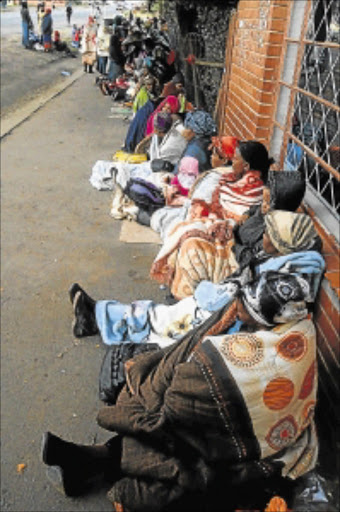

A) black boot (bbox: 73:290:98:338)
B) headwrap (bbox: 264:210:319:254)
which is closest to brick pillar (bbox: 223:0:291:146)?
headwrap (bbox: 264:210:319:254)

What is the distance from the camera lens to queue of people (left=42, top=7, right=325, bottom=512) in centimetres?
167

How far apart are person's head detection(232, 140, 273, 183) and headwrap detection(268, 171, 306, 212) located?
581 mm

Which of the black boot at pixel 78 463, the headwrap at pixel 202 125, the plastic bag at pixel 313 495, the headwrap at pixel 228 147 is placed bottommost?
the black boot at pixel 78 463

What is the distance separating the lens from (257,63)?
149 inches

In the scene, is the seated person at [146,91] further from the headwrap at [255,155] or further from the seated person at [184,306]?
the seated person at [184,306]

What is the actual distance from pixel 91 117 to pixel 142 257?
625cm

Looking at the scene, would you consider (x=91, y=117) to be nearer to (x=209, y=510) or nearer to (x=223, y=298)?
(x=223, y=298)

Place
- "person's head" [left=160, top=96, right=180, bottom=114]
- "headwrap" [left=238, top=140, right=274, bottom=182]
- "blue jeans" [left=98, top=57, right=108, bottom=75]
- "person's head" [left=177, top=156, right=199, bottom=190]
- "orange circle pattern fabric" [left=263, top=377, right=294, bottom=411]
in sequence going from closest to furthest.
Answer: "orange circle pattern fabric" [left=263, top=377, right=294, bottom=411]
"headwrap" [left=238, top=140, right=274, bottom=182]
"person's head" [left=177, top=156, right=199, bottom=190]
"person's head" [left=160, top=96, right=180, bottom=114]
"blue jeans" [left=98, top=57, right=108, bottom=75]

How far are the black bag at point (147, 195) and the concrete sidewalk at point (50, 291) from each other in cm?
36

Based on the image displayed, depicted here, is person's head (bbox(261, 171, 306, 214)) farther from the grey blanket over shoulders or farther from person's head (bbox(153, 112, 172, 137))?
person's head (bbox(153, 112, 172, 137))

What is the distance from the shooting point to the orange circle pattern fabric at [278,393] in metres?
1.65

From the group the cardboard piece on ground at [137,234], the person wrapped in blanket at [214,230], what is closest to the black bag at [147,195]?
the cardboard piece on ground at [137,234]

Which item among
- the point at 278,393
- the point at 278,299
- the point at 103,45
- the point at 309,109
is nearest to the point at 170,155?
the point at 309,109

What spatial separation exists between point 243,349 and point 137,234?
2.88m
